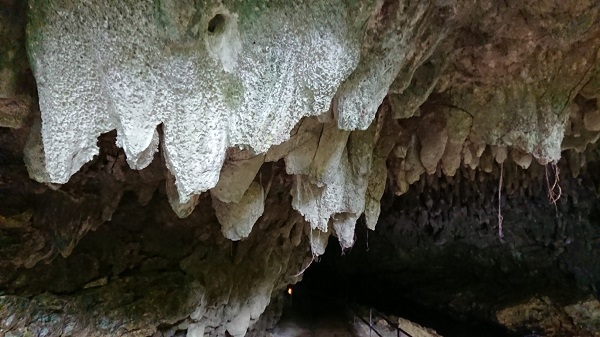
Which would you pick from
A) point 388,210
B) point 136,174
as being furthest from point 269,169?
point 388,210

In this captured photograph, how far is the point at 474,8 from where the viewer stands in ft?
6.15

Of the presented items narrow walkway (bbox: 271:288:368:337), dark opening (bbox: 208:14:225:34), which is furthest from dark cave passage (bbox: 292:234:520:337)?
dark opening (bbox: 208:14:225:34)

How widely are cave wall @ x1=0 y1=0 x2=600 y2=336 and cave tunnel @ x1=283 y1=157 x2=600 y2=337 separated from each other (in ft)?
9.94

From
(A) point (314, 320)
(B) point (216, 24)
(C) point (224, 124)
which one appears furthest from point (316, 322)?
(B) point (216, 24)

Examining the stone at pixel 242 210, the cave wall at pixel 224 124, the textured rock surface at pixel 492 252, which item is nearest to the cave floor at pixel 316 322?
the textured rock surface at pixel 492 252

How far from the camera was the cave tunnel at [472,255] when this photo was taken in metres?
5.97

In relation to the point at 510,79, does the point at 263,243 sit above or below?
below

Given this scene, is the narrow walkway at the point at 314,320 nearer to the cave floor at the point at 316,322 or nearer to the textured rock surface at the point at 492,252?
the cave floor at the point at 316,322

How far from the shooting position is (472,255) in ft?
22.0

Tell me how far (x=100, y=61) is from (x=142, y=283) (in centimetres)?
208

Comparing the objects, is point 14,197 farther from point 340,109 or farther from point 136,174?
point 340,109

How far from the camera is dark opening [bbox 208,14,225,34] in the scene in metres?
1.48

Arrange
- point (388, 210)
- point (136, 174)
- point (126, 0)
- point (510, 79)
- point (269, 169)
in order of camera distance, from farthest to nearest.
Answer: point (388, 210)
point (269, 169)
point (136, 174)
point (510, 79)
point (126, 0)

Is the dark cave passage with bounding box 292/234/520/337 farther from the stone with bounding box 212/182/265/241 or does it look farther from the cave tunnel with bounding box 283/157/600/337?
the stone with bounding box 212/182/265/241
